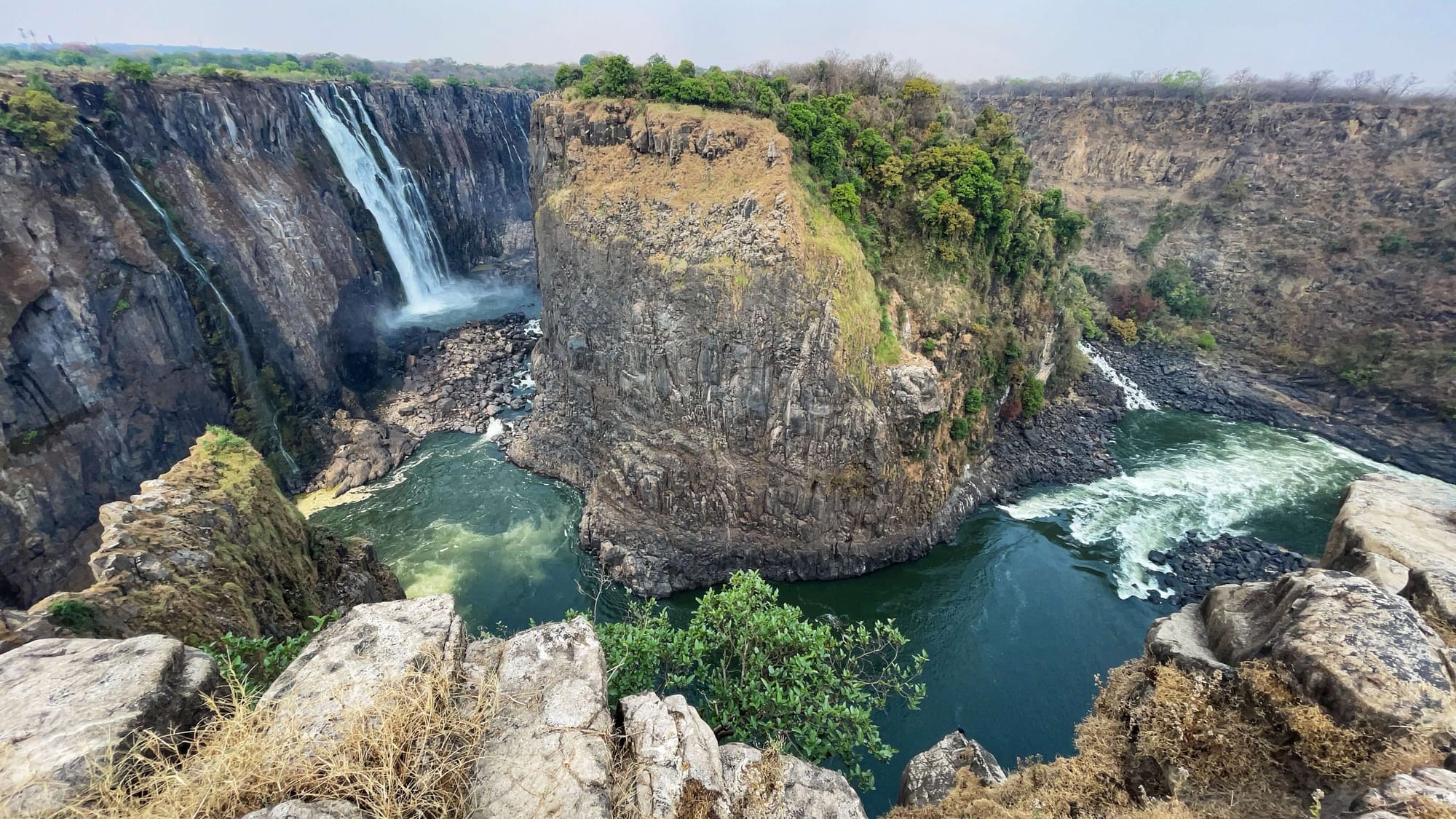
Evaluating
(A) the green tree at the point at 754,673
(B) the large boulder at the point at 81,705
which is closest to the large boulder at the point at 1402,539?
(A) the green tree at the point at 754,673

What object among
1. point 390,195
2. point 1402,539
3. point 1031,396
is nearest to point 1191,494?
point 1031,396

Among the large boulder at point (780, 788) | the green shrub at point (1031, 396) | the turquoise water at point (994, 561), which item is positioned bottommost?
the turquoise water at point (994, 561)

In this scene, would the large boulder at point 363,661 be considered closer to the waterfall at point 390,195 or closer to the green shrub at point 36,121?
the green shrub at point 36,121

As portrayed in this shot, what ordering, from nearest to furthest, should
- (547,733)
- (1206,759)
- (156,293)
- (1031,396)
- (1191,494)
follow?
(547,733) < (1206,759) < (156,293) < (1191,494) < (1031,396)

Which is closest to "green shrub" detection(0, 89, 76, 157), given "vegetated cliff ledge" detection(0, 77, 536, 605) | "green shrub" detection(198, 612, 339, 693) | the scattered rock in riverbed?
"vegetated cliff ledge" detection(0, 77, 536, 605)

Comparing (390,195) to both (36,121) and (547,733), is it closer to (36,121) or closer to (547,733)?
(36,121)

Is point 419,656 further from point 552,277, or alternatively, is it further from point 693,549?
point 552,277
